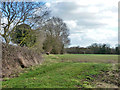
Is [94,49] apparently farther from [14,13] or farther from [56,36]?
[14,13]

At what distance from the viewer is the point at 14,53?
1064cm

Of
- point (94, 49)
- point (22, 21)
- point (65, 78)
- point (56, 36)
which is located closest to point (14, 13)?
point (22, 21)

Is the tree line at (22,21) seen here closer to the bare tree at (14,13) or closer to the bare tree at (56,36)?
the bare tree at (14,13)

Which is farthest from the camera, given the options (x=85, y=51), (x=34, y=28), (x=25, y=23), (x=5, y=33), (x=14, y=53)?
(x=85, y=51)

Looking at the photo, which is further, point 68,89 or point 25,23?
point 25,23

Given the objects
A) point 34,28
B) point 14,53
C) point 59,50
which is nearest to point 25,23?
point 34,28

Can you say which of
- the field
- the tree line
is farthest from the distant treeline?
the field

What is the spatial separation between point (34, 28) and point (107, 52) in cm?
2198

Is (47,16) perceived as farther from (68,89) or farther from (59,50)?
(59,50)

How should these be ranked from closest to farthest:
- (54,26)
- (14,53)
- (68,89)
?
(68,89) < (14,53) < (54,26)

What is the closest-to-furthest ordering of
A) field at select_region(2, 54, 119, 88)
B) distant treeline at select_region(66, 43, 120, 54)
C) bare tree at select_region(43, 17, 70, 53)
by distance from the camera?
field at select_region(2, 54, 119, 88), bare tree at select_region(43, 17, 70, 53), distant treeline at select_region(66, 43, 120, 54)

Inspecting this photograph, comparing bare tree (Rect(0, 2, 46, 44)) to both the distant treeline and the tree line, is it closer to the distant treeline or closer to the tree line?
the tree line

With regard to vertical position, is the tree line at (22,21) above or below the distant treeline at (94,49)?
above

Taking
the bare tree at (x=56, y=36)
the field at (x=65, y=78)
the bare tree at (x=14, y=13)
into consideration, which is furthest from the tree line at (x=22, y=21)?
the bare tree at (x=56, y=36)
